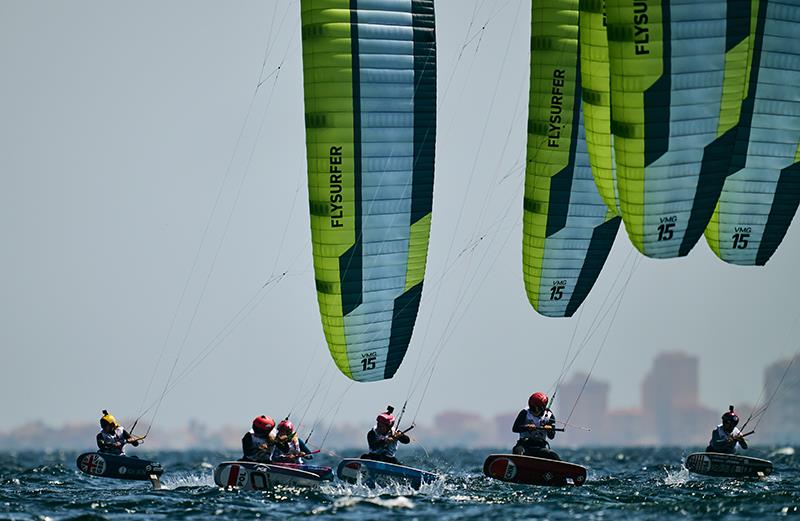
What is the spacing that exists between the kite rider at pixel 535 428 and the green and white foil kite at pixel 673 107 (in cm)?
483

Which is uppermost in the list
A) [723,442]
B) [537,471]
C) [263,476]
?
[723,442]

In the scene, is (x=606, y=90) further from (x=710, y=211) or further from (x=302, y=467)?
(x=302, y=467)

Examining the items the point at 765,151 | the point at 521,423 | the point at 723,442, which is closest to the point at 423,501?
the point at 521,423

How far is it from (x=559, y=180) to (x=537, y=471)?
27.7ft

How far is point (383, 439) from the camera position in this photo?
34.3 meters

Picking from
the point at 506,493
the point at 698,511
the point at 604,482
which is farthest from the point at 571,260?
the point at 698,511

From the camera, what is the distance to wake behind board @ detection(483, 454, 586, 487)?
111 feet

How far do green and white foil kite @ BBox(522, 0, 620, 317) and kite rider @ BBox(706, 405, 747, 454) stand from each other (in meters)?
5.24

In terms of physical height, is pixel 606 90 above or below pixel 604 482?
above

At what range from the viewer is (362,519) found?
27.2 metres

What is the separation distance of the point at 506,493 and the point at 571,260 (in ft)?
28.0

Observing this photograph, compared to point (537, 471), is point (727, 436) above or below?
above

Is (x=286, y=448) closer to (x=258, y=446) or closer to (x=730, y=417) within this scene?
(x=258, y=446)

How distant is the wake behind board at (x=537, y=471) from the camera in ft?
111
